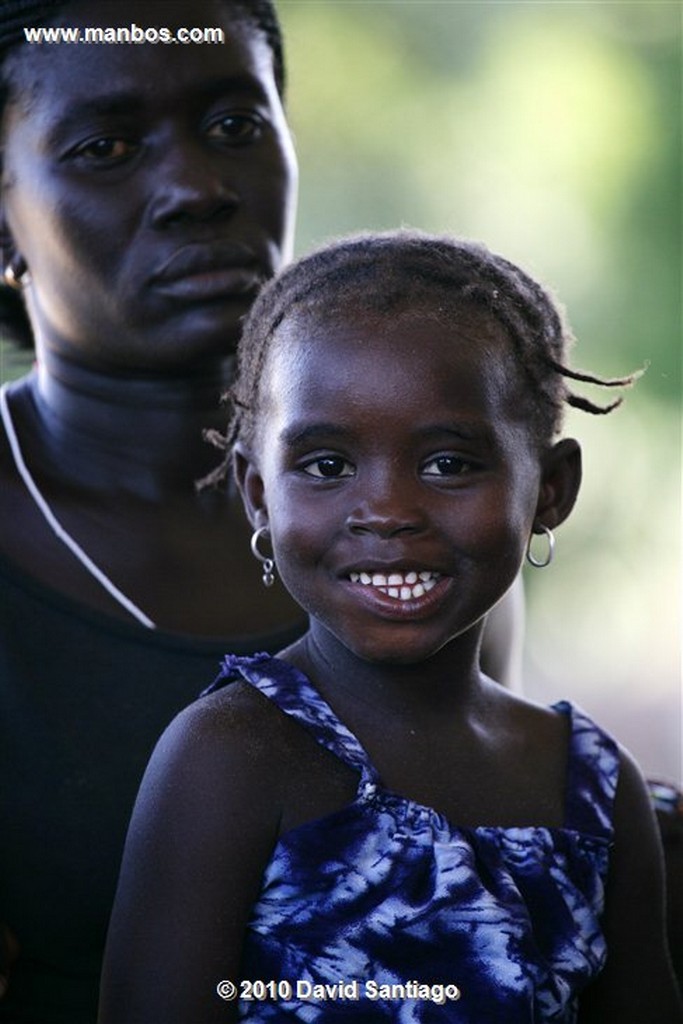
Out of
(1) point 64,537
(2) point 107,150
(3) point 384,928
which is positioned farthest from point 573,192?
(3) point 384,928

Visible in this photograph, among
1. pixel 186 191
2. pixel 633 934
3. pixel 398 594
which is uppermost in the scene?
pixel 186 191

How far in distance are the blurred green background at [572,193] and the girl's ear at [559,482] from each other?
475 mm

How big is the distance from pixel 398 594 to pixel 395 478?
0.08m

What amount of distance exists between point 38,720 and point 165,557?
0.70ft

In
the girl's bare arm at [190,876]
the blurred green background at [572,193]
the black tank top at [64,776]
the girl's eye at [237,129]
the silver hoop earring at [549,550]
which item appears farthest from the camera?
the blurred green background at [572,193]

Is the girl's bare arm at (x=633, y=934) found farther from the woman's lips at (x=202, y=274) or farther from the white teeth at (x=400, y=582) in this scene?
the woman's lips at (x=202, y=274)

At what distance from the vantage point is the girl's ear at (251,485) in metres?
1.28

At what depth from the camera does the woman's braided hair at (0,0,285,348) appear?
146 centimetres

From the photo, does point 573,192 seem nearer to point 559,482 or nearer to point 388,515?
point 559,482

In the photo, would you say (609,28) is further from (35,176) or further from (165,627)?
(165,627)

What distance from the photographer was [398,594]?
1.16 meters

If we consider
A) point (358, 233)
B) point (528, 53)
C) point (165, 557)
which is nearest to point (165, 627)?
point (165, 557)

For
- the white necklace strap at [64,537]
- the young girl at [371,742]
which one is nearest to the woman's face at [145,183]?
the white necklace strap at [64,537]

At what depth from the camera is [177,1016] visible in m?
1.13
